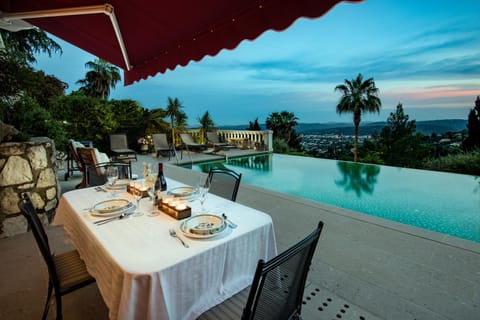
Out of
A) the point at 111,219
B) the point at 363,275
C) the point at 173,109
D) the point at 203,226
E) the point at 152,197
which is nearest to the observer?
the point at 203,226

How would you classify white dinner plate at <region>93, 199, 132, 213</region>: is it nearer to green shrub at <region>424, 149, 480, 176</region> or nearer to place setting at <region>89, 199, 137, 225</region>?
place setting at <region>89, 199, 137, 225</region>

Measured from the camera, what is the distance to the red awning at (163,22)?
1.56m

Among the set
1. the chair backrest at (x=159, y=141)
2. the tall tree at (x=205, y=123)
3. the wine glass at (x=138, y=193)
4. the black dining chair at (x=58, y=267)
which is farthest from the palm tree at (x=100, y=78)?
the black dining chair at (x=58, y=267)

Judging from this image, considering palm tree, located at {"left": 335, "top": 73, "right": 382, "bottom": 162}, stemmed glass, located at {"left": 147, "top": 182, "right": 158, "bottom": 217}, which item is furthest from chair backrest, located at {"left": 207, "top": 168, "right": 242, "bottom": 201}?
palm tree, located at {"left": 335, "top": 73, "right": 382, "bottom": 162}

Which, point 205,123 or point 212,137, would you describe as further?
point 205,123

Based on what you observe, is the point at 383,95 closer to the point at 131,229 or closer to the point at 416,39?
the point at 416,39

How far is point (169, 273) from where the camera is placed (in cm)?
104

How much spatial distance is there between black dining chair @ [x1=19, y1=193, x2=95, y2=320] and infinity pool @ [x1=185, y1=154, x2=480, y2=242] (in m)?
4.07

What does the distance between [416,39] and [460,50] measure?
72.4 inches

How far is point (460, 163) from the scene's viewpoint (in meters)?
8.61

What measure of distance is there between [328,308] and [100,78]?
2112 centimetres

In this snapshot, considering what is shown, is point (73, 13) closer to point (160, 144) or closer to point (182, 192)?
point (182, 192)

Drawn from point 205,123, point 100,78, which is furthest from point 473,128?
point 100,78

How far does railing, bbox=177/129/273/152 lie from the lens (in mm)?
9719
